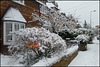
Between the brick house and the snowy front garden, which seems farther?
the brick house

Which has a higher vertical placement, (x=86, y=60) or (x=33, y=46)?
(x=33, y=46)

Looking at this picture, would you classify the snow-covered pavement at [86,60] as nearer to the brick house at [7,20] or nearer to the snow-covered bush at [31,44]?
the snow-covered bush at [31,44]

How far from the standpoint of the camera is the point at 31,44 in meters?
4.34

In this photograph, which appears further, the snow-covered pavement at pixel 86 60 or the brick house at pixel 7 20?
the brick house at pixel 7 20

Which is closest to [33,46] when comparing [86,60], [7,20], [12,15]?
[86,60]

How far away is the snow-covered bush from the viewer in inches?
181

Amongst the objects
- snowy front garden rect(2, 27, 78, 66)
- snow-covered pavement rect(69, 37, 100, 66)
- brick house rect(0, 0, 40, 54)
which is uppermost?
brick house rect(0, 0, 40, 54)

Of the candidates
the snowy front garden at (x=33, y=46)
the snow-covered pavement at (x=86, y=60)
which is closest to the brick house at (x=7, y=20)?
the snowy front garden at (x=33, y=46)

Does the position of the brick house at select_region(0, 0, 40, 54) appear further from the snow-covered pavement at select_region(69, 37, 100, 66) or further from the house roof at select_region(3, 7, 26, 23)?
the snow-covered pavement at select_region(69, 37, 100, 66)

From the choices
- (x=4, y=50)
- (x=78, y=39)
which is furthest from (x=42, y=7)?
(x=4, y=50)

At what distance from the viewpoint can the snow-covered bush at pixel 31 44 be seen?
15.1 ft

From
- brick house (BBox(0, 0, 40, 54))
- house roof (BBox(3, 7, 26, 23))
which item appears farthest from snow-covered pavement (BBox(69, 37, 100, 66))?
house roof (BBox(3, 7, 26, 23))

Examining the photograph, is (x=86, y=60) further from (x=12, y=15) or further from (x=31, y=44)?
(x=12, y=15)

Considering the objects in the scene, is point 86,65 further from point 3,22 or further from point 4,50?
point 3,22
